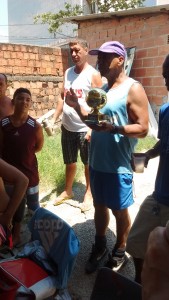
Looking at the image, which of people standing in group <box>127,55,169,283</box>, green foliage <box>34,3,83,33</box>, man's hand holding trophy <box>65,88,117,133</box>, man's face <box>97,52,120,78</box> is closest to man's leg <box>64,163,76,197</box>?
man's hand holding trophy <box>65,88,117,133</box>

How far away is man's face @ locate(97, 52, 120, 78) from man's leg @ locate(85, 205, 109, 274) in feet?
3.49

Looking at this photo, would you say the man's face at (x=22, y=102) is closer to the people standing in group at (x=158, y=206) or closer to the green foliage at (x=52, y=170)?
the people standing in group at (x=158, y=206)

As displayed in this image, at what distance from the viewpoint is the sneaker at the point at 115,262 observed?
8.69 feet

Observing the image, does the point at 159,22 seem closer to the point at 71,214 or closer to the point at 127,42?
the point at 127,42

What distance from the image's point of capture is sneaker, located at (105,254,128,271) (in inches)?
104

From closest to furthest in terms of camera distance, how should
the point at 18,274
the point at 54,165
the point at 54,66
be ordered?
1. the point at 18,274
2. the point at 54,165
3. the point at 54,66

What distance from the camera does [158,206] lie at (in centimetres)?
201

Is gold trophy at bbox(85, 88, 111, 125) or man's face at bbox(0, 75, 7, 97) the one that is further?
man's face at bbox(0, 75, 7, 97)

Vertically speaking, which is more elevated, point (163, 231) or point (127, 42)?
point (127, 42)

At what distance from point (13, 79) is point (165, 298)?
745 cm

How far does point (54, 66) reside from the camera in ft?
27.1

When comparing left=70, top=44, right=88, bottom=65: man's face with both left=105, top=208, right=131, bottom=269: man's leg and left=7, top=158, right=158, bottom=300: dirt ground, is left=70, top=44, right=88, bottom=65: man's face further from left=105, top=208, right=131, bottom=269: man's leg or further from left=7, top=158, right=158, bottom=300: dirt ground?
left=105, top=208, right=131, bottom=269: man's leg

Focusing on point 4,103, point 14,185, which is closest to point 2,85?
point 4,103

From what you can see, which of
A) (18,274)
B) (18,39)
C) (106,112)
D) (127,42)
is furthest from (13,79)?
(18,39)
